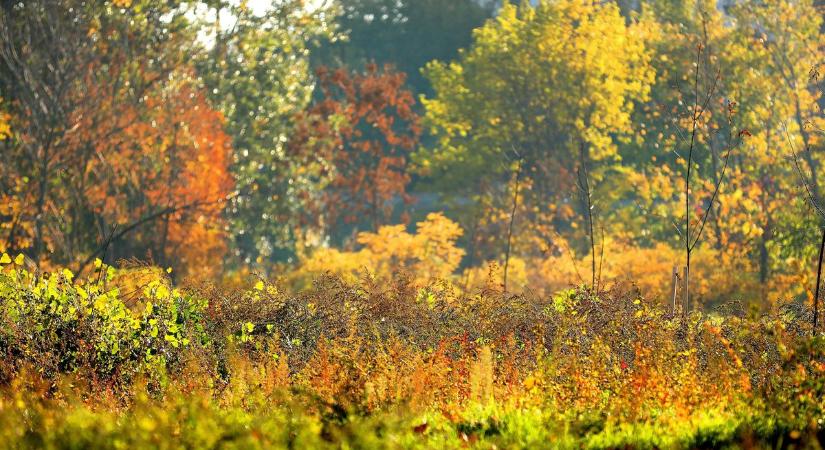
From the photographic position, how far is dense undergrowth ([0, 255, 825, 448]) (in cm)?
754

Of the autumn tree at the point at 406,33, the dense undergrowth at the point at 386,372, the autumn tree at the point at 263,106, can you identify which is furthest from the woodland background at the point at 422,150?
the autumn tree at the point at 406,33

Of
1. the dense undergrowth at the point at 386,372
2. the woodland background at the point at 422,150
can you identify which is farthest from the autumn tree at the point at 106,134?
the dense undergrowth at the point at 386,372

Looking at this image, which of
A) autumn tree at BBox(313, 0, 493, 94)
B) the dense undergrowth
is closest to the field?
the dense undergrowth

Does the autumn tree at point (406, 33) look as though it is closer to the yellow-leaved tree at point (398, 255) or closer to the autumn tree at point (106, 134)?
the yellow-leaved tree at point (398, 255)

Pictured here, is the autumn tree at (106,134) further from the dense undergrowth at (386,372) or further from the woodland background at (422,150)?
the dense undergrowth at (386,372)

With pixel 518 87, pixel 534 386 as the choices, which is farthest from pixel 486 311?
pixel 518 87

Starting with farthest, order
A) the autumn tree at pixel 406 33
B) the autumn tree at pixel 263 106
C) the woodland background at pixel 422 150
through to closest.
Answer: the autumn tree at pixel 406 33 → the autumn tree at pixel 263 106 → the woodland background at pixel 422 150

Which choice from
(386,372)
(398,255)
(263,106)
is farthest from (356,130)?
(386,372)

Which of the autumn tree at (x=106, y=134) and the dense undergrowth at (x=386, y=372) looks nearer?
the dense undergrowth at (x=386, y=372)

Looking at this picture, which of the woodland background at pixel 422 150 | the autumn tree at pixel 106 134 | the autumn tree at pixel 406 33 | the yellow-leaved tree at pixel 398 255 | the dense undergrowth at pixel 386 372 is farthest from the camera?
the autumn tree at pixel 406 33

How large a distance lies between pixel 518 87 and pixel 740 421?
2900 cm

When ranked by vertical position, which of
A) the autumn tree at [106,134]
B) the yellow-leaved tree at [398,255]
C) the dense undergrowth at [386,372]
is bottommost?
the yellow-leaved tree at [398,255]

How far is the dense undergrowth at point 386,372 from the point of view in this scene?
7.54 metres

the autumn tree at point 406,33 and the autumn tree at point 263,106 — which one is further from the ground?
the autumn tree at point 406,33
